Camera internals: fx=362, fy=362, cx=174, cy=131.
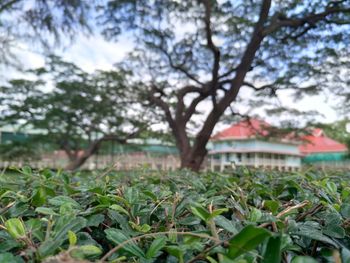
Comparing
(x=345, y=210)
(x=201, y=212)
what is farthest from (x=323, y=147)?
(x=201, y=212)

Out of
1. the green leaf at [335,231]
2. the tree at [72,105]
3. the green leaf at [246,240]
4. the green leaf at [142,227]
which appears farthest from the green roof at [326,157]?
the green leaf at [246,240]

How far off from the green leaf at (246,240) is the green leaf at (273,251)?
Answer: 18 millimetres

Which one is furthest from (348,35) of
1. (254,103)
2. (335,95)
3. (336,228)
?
(336,228)

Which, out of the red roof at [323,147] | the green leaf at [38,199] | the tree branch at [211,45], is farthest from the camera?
the red roof at [323,147]

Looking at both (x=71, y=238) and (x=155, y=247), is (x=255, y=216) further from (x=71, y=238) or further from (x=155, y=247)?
(x=71, y=238)

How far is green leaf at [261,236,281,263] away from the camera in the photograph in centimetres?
41

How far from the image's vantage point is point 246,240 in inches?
15.8

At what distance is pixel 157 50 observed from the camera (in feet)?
23.7

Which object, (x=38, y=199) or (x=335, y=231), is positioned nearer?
(x=335, y=231)

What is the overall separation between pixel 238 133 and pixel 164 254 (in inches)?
662

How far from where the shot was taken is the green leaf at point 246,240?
39 centimetres

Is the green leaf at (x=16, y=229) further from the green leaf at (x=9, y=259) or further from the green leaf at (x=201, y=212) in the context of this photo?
the green leaf at (x=201, y=212)

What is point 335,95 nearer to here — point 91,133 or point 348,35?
point 348,35

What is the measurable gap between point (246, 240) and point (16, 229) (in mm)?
327
